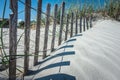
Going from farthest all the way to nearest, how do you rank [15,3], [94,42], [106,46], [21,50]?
[21,50]
[94,42]
[106,46]
[15,3]

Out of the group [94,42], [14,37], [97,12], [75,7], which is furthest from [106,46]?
[97,12]

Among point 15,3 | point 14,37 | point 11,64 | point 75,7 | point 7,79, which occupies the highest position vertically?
point 75,7

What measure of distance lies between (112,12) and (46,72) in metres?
7.59

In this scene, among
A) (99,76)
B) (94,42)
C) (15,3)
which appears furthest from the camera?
(94,42)

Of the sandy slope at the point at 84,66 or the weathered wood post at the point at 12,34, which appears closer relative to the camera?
the sandy slope at the point at 84,66

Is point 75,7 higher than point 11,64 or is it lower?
higher

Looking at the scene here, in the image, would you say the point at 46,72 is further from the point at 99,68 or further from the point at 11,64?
the point at 99,68

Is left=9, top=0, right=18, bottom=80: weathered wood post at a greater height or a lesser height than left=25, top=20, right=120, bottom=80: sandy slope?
greater

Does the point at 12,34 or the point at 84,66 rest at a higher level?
the point at 12,34

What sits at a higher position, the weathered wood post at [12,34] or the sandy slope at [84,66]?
the weathered wood post at [12,34]

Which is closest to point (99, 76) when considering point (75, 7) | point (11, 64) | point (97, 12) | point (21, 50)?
point (11, 64)

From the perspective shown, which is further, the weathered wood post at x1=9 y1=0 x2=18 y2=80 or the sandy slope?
the weathered wood post at x1=9 y1=0 x2=18 y2=80

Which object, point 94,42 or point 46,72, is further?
point 94,42

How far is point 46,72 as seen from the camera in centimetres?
245
